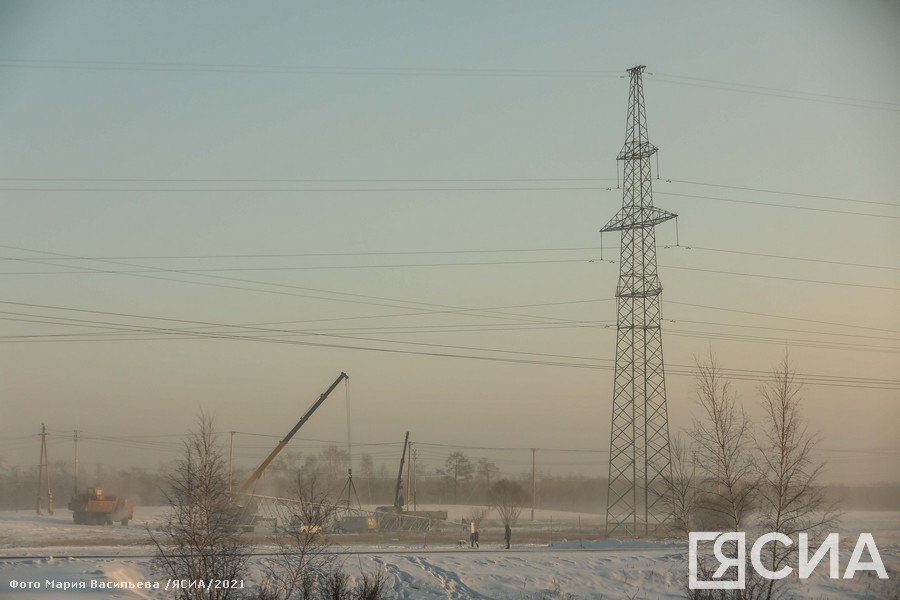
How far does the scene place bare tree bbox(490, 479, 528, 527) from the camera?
92781 millimetres

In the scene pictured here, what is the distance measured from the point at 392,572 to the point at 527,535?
31127 mm

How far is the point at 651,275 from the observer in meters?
51.4

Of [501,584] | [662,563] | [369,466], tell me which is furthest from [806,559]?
→ [369,466]

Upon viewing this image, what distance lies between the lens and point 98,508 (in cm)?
7650

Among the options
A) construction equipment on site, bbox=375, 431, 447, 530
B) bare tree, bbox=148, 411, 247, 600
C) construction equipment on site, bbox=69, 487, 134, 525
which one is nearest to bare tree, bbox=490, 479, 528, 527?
construction equipment on site, bbox=375, 431, 447, 530

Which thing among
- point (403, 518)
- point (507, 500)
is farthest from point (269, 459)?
point (507, 500)

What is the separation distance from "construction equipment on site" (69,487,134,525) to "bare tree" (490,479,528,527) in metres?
33.6

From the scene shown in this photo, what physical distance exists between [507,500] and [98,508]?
41.5m

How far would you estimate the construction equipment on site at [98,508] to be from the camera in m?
76.1

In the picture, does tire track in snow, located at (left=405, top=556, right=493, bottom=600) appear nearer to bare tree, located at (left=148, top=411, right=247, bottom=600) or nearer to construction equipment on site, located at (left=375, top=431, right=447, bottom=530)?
bare tree, located at (left=148, top=411, right=247, bottom=600)

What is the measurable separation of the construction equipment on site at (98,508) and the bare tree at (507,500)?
110 feet

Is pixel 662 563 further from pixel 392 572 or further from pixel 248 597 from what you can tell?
pixel 248 597

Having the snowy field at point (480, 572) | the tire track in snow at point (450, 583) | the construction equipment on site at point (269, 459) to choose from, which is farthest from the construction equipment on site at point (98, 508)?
the tire track in snow at point (450, 583)

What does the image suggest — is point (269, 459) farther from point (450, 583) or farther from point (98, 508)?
point (450, 583)
